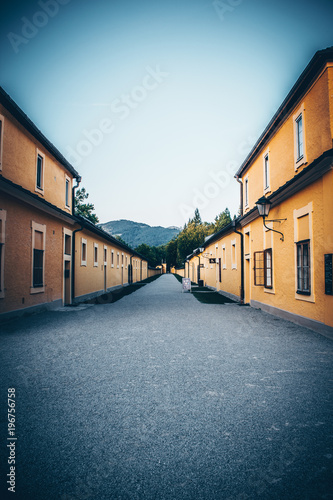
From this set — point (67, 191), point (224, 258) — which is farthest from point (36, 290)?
point (224, 258)

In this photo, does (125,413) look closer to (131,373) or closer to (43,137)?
(131,373)

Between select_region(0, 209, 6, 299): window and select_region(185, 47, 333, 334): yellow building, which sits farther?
select_region(0, 209, 6, 299): window

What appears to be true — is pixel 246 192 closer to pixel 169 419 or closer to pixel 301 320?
pixel 301 320

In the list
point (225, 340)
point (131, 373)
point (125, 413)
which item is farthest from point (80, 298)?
point (125, 413)

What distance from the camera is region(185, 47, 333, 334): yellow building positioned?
6777 mm

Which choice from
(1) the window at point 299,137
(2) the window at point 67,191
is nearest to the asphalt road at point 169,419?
(1) the window at point 299,137

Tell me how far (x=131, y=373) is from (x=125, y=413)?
1.29 meters

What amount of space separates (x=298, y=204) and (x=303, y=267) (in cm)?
164

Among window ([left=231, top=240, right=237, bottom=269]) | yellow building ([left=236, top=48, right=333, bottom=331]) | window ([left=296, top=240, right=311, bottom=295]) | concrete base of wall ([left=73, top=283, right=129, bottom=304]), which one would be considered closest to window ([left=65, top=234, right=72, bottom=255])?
concrete base of wall ([left=73, top=283, right=129, bottom=304])

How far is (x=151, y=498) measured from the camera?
2.00m

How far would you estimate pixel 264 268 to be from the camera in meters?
11.4

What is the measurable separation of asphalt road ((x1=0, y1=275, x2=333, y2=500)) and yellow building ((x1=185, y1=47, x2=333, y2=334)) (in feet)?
5.97

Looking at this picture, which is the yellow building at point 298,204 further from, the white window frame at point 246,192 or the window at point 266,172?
the white window frame at point 246,192

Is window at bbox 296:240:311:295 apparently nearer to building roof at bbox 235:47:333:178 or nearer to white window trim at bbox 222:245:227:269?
building roof at bbox 235:47:333:178
